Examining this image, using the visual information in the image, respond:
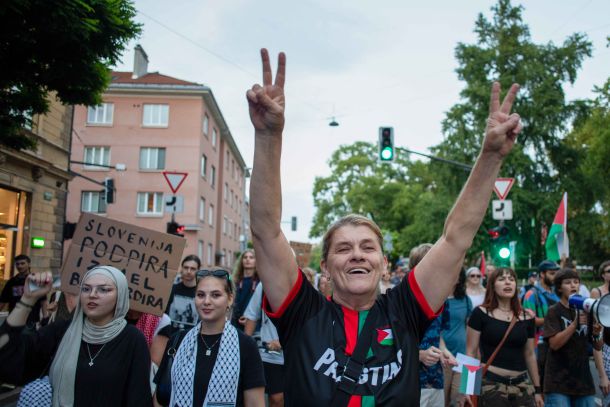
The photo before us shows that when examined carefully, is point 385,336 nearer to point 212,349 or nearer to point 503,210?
point 212,349

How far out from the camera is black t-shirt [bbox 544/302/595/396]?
509cm

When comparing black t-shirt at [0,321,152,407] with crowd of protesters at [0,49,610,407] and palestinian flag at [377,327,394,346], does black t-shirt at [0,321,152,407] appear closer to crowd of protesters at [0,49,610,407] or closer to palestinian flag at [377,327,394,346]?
crowd of protesters at [0,49,610,407]

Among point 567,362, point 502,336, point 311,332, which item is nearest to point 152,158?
point 502,336

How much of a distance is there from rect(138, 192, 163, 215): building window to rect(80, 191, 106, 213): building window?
2.20 metres

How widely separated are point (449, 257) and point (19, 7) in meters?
6.94

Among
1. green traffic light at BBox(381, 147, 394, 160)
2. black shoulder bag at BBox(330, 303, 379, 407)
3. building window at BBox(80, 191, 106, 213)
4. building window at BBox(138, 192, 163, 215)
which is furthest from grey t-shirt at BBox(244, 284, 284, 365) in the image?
building window at BBox(80, 191, 106, 213)

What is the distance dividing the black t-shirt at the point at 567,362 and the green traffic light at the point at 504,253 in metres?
8.16

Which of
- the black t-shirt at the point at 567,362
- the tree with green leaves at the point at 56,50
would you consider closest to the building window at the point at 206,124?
the tree with green leaves at the point at 56,50

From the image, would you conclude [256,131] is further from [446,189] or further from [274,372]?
[446,189]

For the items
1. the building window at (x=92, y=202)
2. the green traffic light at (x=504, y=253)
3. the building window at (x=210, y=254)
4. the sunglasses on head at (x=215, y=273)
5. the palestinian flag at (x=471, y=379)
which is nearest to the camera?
the sunglasses on head at (x=215, y=273)

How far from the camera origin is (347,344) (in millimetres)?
2180

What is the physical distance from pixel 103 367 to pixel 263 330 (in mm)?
3082

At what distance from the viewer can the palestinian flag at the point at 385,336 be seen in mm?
2198

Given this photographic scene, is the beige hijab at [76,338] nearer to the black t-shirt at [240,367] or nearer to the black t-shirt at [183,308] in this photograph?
the black t-shirt at [240,367]
